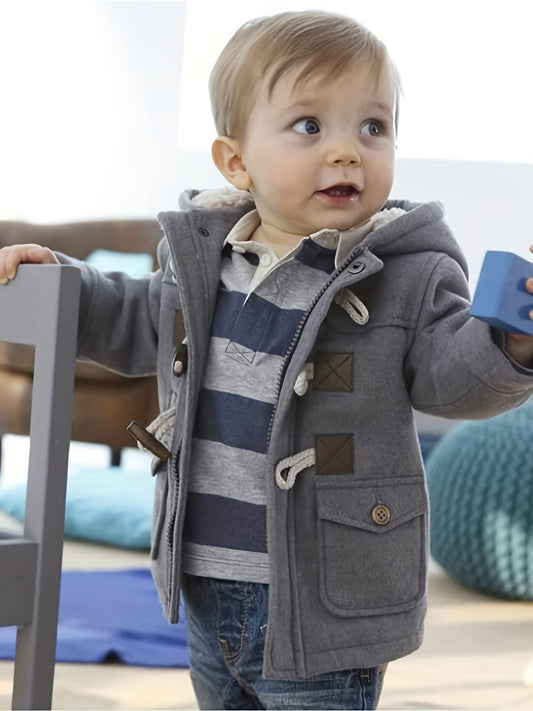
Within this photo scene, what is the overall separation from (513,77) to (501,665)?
6.36 ft

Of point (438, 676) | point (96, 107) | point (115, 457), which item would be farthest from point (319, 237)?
point (96, 107)

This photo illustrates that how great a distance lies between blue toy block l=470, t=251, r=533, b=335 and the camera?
2.48 ft

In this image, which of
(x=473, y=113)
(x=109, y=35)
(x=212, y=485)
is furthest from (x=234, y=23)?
(x=212, y=485)

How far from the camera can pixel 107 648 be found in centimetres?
166

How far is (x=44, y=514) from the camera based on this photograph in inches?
31.9

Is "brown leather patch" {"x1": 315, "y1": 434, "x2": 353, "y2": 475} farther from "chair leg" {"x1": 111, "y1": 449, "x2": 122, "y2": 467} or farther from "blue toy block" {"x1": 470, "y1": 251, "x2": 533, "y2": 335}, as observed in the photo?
"chair leg" {"x1": 111, "y1": 449, "x2": 122, "y2": 467}

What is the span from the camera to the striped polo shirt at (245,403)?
3.01ft

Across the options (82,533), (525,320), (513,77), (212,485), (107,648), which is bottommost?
(82,533)

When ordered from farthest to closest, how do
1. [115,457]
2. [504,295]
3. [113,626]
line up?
[115,457] < [113,626] < [504,295]

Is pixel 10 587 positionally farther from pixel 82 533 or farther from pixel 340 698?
pixel 82 533

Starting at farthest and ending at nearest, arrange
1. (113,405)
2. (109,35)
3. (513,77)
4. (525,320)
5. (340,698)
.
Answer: (109,35) → (513,77) → (113,405) → (340,698) → (525,320)

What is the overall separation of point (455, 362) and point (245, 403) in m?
0.19

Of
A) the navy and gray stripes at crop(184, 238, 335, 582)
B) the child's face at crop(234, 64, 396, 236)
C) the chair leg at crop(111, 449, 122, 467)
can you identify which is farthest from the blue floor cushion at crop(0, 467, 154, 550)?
the child's face at crop(234, 64, 396, 236)

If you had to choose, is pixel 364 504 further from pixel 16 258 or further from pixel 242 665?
pixel 16 258
